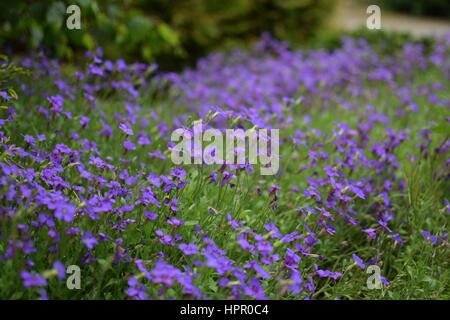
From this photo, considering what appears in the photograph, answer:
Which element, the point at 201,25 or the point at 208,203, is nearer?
the point at 208,203

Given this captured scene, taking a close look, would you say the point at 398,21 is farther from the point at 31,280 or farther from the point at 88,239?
the point at 31,280

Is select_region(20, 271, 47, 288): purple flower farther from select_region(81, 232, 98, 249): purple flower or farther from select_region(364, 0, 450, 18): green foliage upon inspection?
select_region(364, 0, 450, 18): green foliage

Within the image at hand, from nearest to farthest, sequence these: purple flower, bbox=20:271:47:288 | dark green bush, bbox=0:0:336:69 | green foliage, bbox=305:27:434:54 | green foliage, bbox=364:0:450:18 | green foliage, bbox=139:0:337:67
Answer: purple flower, bbox=20:271:47:288 → dark green bush, bbox=0:0:336:69 → green foliage, bbox=139:0:337:67 → green foliage, bbox=305:27:434:54 → green foliage, bbox=364:0:450:18

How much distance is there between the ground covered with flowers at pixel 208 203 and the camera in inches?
76.1

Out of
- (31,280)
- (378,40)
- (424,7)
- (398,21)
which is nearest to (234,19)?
(378,40)

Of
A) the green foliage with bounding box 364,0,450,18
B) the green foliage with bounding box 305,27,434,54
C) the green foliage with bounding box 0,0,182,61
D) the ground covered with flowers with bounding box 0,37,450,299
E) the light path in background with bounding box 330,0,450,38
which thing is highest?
the green foliage with bounding box 364,0,450,18

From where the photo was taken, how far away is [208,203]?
2.69 metres

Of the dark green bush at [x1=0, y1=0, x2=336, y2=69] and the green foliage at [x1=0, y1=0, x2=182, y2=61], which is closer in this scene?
the green foliage at [x1=0, y1=0, x2=182, y2=61]

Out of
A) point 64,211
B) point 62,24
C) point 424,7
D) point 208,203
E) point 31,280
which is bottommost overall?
point 208,203

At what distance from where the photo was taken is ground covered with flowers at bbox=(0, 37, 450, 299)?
1.93 meters

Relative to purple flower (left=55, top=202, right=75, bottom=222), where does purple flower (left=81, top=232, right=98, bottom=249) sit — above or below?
below

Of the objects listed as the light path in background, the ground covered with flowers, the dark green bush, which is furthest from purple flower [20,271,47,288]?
the light path in background

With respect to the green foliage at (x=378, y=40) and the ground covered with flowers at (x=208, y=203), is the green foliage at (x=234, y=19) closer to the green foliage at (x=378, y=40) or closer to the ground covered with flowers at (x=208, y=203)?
the green foliage at (x=378, y=40)
